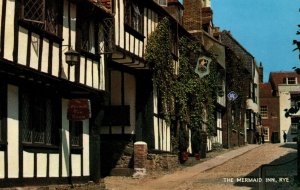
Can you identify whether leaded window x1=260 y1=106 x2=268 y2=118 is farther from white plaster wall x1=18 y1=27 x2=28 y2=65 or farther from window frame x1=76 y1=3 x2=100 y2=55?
white plaster wall x1=18 y1=27 x2=28 y2=65

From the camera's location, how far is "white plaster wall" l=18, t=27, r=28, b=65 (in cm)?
1069

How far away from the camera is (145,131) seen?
63.4 feet

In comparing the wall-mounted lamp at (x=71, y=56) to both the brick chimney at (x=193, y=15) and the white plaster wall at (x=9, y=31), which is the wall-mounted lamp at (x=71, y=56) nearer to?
the white plaster wall at (x=9, y=31)

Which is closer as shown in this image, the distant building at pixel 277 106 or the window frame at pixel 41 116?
the window frame at pixel 41 116

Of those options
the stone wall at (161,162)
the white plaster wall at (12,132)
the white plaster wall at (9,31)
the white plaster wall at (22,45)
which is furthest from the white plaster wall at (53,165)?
the stone wall at (161,162)

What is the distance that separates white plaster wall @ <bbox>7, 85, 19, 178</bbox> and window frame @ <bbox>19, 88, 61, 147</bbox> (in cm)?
21

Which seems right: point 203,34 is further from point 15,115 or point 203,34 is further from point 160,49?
point 15,115

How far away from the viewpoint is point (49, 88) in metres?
12.5

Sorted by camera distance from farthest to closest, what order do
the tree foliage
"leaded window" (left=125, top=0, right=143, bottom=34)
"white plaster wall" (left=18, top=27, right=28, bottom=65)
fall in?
the tree foliage, "leaded window" (left=125, top=0, right=143, bottom=34), "white plaster wall" (left=18, top=27, right=28, bottom=65)

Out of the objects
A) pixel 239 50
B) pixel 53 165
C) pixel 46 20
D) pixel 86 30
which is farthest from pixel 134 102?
pixel 239 50

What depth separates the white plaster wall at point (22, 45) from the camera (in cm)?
1069

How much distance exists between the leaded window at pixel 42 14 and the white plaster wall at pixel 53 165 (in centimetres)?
289

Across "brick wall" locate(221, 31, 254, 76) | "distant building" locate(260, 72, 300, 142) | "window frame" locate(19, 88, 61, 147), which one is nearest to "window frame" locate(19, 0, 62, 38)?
"window frame" locate(19, 88, 61, 147)

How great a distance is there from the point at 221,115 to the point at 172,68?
13.3m
